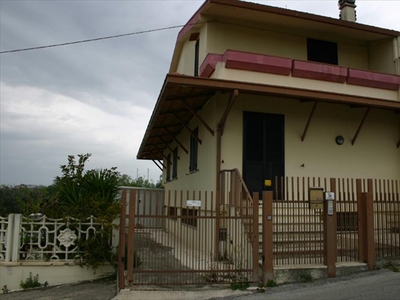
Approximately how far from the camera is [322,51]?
12.4 metres

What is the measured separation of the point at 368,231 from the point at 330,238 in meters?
0.97

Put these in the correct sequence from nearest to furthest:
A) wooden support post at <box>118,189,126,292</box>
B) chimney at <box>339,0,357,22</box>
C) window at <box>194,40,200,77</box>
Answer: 1. wooden support post at <box>118,189,126,292</box>
2. window at <box>194,40,200,77</box>
3. chimney at <box>339,0,357,22</box>

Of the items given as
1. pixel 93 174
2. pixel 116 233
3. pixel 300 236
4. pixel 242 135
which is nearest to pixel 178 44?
pixel 242 135

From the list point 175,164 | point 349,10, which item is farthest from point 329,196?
point 175,164

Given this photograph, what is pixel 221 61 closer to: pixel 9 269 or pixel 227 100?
pixel 227 100

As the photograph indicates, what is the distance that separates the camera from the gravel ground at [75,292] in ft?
24.0

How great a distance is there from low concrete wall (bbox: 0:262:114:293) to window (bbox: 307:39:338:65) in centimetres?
910

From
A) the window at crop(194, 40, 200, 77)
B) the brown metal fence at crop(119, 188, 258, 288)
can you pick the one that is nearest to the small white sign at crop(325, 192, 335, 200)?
the brown metal fence at crop(119, 188, 258, 288)

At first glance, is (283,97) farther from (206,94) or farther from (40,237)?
(40,237)

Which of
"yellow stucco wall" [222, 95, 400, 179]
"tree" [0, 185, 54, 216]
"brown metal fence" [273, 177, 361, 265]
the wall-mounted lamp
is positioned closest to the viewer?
"brown metal fence" [273, 177, 361, 265]

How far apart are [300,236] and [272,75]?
4595 mm

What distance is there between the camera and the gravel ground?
732 cm

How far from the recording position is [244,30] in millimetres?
11680

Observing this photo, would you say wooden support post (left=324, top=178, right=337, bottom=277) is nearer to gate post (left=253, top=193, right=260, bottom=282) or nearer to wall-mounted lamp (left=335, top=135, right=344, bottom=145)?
gate post (left=253, top=193, right=260, bottom=282)
